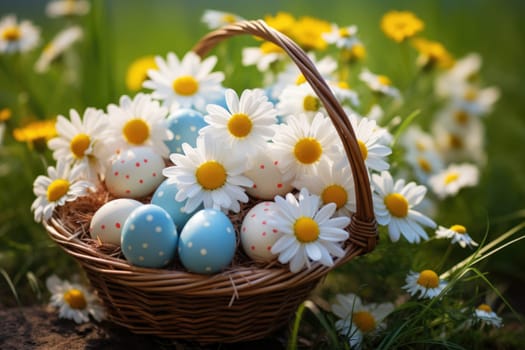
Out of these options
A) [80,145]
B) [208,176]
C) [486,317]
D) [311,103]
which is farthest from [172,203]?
[486,317]

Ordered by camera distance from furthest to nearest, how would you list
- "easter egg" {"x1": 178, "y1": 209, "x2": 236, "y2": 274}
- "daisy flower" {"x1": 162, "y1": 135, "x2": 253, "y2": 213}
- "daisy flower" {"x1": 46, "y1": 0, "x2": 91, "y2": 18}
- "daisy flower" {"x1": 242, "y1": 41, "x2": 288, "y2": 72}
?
"daisy flower" {"x1": 46, "y1": 0, "x2": 91, "y2": 18} → "daisy flower" {"x1": 242, "y1": 41, "x2": 288, "y2": 72} → "daisy flower" {"x1": 162, "y1": 135, "x2": 253, "y2": 213} → "easter egg" {"x1": 178, "y1": 209, "x2": 236, "y2": 274}

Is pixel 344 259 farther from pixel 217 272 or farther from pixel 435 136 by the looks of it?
pixel 435 136

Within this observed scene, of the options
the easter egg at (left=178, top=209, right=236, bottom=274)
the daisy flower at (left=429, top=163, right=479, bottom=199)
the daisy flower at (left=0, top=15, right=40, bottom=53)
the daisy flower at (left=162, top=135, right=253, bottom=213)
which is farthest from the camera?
the daisy flower at (left=0, top=15, right=40, bottom=53)

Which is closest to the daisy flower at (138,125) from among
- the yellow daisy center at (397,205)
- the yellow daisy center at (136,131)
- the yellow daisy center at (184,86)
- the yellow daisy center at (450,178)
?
the yellow daisy center at (136,131)

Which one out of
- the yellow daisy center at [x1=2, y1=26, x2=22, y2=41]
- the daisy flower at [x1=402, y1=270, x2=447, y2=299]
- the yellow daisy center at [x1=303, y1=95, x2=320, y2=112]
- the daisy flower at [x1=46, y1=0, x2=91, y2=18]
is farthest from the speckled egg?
the daisy flower at [x1=46, y1=0, x2=91, y2=18]

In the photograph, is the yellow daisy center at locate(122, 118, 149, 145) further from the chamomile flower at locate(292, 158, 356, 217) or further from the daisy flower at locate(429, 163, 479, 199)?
the daisy flower at locate(429, 163, 479, 199)

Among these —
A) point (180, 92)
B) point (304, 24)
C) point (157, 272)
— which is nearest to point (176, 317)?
point (157, 272)

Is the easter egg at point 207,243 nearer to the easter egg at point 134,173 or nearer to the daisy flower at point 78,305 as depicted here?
the easter egg at point 134,173
